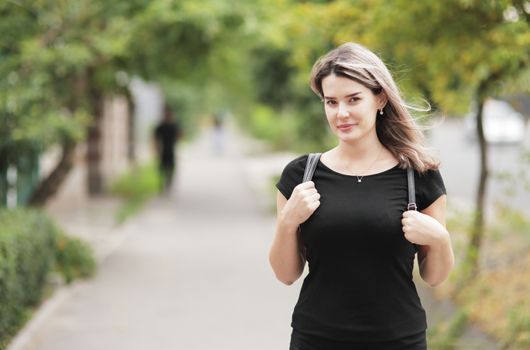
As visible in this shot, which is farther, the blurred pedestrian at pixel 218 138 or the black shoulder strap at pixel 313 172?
the blurred pedestrian at pixel 218 138

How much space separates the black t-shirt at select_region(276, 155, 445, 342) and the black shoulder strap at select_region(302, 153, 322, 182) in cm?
6

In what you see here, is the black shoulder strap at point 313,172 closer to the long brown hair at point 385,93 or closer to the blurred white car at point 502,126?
the long brown hair at point 385,93

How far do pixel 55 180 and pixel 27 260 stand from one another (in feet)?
9.55

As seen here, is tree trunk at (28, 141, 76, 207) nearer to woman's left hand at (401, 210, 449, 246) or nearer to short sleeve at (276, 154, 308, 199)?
short sleeve at (276, 154, 308, 199)

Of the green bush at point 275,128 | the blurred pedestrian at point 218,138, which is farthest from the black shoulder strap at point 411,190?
the blurred pedestrian at point 218,138

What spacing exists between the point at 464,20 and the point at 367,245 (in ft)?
13.7

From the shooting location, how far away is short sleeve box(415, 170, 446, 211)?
9.48 ft

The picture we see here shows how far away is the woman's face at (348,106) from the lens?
284 cm

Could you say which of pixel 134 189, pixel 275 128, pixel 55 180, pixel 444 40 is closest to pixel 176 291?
pixel 55 180

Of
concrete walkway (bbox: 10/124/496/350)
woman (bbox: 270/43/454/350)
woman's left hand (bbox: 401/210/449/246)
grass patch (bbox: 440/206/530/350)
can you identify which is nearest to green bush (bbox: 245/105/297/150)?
concrete walkway (bbox: 10/124/496/350)

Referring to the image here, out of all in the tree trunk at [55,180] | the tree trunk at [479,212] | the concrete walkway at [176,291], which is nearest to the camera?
the concrete walkway at [176,291]

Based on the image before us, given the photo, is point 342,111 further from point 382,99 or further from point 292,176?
point 292,176

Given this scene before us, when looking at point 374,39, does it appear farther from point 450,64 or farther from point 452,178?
point 452,178

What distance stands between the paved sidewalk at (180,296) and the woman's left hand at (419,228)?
4108mm
